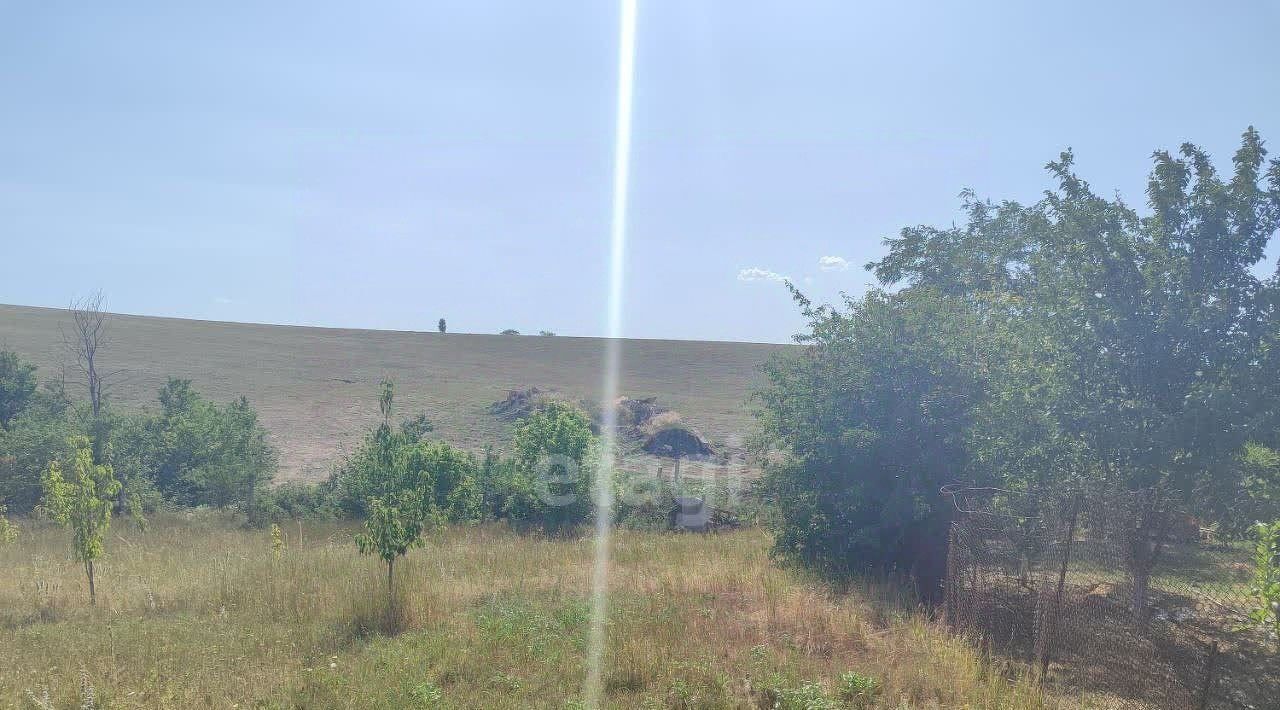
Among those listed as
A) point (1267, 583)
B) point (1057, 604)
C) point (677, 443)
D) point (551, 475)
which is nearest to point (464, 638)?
point (1057, 604)

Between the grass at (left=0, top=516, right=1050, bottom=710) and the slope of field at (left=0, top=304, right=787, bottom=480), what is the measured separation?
68.0ft

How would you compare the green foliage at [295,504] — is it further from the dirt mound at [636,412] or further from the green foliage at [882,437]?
the dirt mound at [636,412]

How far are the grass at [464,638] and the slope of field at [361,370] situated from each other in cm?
2074

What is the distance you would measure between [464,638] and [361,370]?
52.4m

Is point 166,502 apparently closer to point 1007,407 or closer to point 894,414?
point 894,414

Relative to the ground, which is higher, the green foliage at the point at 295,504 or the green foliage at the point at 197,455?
the green foliage at the point at 197,455

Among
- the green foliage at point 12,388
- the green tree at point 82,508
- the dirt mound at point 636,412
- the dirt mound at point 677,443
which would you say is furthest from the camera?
the dirt mound at point 636,412

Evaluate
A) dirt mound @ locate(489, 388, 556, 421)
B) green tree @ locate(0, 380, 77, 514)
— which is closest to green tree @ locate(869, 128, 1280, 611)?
green tree @ locate(0, 380, 77, 514)

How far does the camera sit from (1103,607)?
8688 millimetres

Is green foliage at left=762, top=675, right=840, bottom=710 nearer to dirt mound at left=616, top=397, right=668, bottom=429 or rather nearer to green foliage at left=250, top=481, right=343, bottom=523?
green foliage at left=250, top=481, right=343, bottom=523

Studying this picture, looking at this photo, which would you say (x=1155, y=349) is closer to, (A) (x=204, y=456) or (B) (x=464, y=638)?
(B) (x=464, y=638)

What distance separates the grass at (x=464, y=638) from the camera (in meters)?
7.09

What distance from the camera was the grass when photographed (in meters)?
7.09

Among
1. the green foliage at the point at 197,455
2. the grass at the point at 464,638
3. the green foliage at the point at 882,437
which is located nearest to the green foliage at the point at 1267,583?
the grass at the point at 464,638
